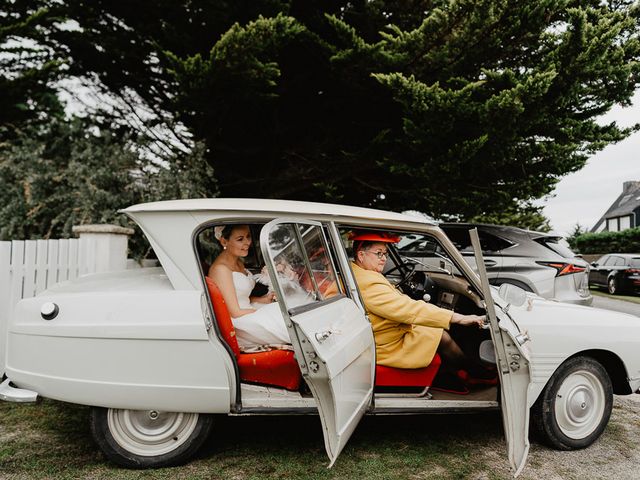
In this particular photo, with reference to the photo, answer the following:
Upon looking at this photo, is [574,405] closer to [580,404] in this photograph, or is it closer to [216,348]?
[580,404]

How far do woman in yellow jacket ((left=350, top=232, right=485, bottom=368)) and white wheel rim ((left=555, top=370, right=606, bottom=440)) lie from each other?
34.9 inches

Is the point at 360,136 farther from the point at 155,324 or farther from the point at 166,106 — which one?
the point at 155,324

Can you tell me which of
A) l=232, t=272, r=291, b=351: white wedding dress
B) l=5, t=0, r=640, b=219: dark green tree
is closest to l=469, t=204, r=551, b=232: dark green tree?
l=5, t=0, r=640, b=219: dark green tree

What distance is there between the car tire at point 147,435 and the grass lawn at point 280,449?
84mm

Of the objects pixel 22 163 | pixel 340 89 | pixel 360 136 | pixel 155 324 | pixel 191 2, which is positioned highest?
pixel 191 2

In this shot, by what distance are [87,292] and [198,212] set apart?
892 millimetres

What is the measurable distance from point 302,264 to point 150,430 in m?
1.46

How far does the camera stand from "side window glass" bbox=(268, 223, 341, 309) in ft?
9.19

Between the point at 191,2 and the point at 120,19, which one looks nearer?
the point at 191,2

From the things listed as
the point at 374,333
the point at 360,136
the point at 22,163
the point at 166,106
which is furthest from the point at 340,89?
the point at 374,333

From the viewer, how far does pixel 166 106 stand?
9.73m

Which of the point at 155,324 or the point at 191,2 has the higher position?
the point at 191,2

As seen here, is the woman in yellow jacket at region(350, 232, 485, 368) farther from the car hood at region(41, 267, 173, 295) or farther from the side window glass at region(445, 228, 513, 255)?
the side window glass at region(445, 228, 513, 255)

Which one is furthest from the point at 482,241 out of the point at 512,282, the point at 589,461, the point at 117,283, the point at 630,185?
the point at 630,185
